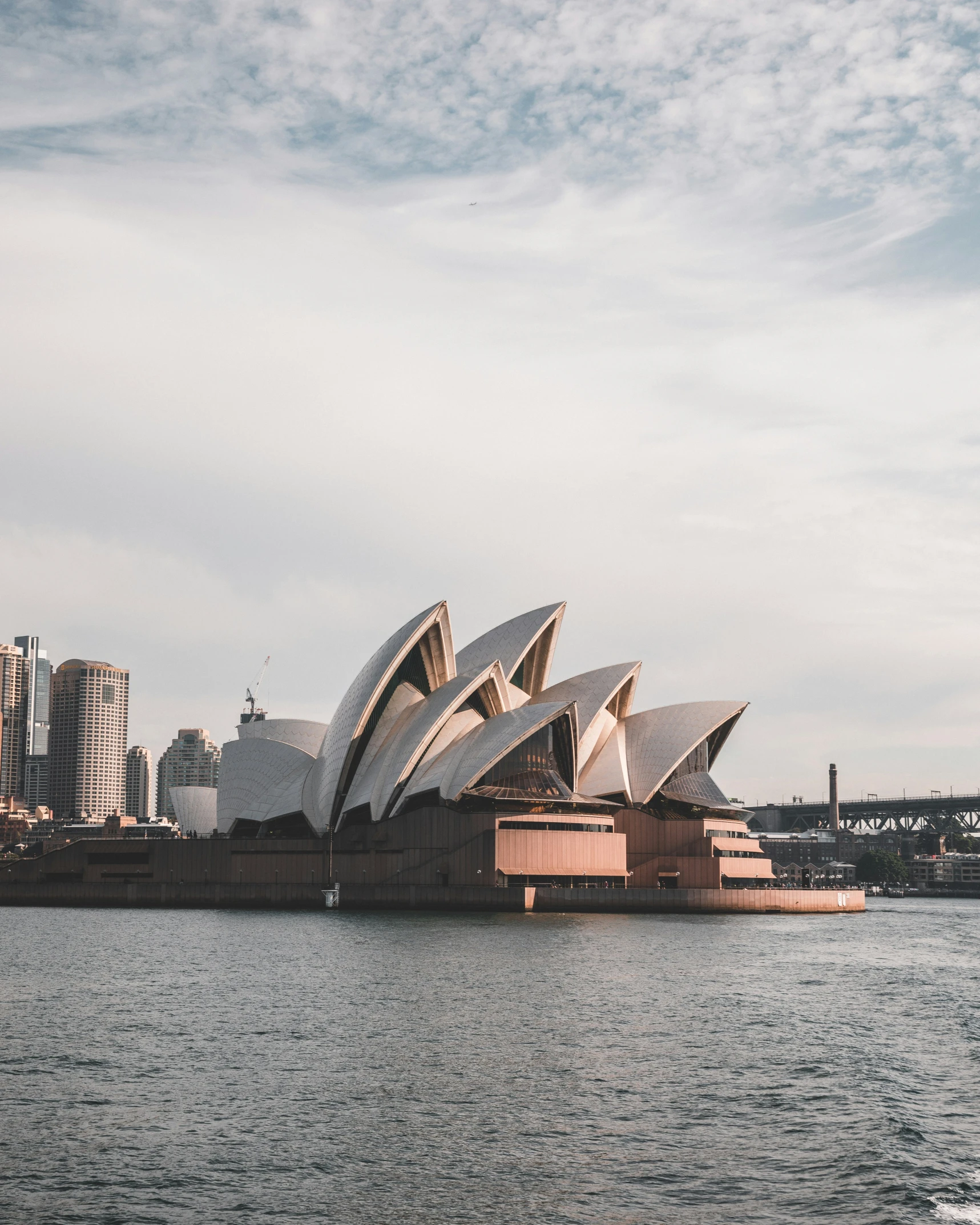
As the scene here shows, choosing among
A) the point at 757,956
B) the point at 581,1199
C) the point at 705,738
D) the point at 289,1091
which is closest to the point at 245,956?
the point at 757,956

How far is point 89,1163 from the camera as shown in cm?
1764

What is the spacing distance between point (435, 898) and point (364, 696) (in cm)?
1221

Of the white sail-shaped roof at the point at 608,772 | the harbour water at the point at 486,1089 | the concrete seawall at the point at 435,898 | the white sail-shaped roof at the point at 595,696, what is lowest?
the concrete seawall at the point at 435,898

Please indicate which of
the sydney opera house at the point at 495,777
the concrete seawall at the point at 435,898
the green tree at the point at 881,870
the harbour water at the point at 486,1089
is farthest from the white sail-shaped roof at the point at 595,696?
the green tree at the point at 881,870

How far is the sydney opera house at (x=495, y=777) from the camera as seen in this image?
69.8 m

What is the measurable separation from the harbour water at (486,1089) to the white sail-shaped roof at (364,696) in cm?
2985

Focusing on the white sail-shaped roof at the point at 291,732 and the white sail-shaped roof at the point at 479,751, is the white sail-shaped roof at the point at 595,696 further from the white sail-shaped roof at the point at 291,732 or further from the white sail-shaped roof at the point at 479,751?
the white sail-shaped roof at the point at 291,732

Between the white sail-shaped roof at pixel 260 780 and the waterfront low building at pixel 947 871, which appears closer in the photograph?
the white sail-shaped roof at pixel 260 780

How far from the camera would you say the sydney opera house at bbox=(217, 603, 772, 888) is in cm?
Result: 6975

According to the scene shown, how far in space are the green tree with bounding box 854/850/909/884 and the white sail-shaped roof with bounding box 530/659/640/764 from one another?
292ft

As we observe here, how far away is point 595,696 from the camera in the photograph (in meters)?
78.1

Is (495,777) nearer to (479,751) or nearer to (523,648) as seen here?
(479,751)

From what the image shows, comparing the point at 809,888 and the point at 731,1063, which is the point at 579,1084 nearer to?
the point at 731,1063

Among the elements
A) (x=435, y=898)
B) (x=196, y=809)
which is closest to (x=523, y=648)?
(x=435, y=898)
